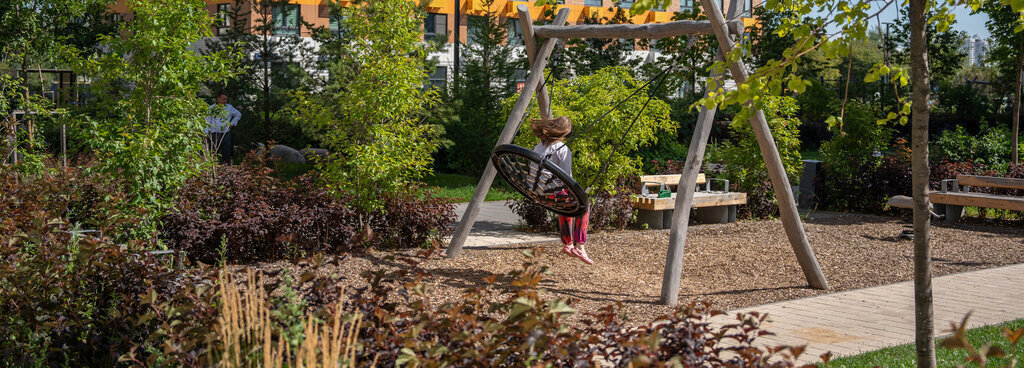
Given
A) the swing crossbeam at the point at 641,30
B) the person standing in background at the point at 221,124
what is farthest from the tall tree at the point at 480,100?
the swing crossbeam at the point at 641,30

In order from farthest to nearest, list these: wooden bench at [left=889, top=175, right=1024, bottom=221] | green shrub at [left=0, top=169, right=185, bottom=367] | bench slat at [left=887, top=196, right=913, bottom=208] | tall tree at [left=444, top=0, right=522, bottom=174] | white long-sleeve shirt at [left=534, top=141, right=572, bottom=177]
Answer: tall tree at [left=444, top=0, right=522, bottom=174], bench slat at [left=887, top=196, right=913, bottom=208], wooden bench at [left=889, top=175, right=1024, bottom=221], white long-sleeve shirt at [left=534, top=141, right=572, bottom=177], green shrub at [left=0, top=169, right=185, bottom=367]

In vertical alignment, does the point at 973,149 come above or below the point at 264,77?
below

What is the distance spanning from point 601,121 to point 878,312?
4483mm

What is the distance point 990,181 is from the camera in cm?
1234

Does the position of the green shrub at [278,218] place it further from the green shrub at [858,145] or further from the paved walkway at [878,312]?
the green shrub at [858,145]

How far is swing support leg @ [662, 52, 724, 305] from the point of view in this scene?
679 cm

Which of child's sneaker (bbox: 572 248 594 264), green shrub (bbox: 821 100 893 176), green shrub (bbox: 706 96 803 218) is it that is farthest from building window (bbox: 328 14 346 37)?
child's sneaker (bbox: 572 248 594 264)

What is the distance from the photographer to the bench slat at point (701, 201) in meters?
11.4

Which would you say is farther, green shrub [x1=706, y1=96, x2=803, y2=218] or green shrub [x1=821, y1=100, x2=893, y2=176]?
green shrub [x1=821, y1=100, x2=893, y2=176]

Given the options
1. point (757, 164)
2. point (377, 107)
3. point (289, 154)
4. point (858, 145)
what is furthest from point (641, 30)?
point (289, 154)

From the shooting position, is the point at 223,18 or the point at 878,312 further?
the point at 223,18

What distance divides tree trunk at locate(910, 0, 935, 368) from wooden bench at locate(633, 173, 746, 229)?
290 inches

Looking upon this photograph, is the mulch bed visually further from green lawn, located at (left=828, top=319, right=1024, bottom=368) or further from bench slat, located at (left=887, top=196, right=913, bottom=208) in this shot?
green lawn, located at (left=828, top=319, right=1024, bottom=368)

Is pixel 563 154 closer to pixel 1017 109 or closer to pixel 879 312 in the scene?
pixel 879 312
